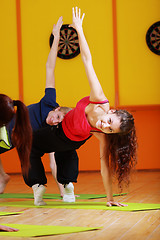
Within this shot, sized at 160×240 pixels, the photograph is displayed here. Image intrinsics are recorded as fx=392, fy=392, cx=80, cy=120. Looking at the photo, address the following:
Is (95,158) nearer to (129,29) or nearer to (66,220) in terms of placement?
(129,29)

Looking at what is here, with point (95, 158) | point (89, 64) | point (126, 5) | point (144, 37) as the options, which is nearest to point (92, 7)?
point (126, 5)

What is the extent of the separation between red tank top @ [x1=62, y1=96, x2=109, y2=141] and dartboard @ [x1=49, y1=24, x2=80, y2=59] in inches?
119

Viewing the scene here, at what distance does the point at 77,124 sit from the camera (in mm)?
2729

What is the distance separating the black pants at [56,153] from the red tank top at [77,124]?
0.06 metres

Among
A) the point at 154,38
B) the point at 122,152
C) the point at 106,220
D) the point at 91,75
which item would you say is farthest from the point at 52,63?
the point at 154,38

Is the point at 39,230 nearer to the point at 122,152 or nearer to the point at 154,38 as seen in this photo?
the point at 122,152

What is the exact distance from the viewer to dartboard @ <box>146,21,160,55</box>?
221 inches

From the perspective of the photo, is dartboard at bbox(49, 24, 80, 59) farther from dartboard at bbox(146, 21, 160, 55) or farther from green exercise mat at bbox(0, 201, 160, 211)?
green exercise mat at bbox(0, 201, 160, 211)

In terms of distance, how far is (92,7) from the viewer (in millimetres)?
5812

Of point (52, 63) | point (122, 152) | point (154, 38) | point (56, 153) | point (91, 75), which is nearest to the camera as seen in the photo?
point (91, 75)

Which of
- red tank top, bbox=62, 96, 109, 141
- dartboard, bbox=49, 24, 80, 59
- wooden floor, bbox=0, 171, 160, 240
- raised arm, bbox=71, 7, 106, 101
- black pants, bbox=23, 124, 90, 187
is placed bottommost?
wooden floor, bbox=0, 171, 160, 240

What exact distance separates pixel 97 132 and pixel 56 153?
1.61 feet

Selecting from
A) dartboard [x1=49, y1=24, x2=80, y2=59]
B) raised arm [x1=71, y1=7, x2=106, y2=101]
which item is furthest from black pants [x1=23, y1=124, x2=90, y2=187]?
dartboard [x1=49, y1=24, x2=80, y2=59]

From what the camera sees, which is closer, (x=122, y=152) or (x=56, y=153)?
(x=122, y=152)
